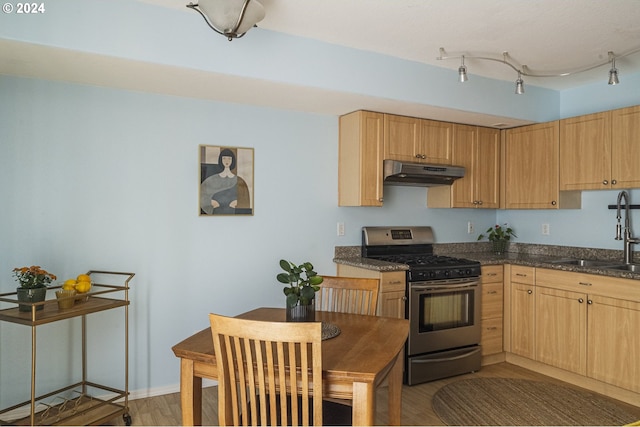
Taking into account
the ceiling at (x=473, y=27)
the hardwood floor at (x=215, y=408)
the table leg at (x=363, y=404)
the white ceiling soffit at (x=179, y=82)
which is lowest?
the hardwood floor at (x=215, y=408)

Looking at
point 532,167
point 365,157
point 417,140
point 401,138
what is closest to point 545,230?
point 532,167

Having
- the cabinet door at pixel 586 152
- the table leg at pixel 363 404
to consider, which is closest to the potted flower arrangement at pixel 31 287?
the table leg at pixel 363 404

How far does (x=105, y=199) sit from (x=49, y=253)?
474 mm

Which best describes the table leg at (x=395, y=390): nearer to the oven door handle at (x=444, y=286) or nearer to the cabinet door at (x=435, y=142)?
the oven door handle at (x=444, y=286)

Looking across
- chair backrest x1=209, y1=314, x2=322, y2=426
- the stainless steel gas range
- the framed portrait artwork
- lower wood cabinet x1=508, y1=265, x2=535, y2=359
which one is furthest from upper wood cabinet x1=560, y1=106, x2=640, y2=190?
chair backrest x1=209, y1=314, x2=322, y2=426

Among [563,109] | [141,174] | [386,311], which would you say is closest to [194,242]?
[141,174]

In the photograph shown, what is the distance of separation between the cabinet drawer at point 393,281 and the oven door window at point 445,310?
20cm

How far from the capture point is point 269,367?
1.51 metres

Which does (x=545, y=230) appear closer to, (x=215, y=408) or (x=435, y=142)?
(x=435, y=142)

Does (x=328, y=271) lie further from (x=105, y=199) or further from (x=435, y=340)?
(x=105, y=199)

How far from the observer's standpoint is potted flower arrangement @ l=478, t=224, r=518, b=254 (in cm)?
434

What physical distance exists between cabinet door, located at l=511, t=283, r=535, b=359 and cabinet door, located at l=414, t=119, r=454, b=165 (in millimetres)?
1268

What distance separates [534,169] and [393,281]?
1796mm

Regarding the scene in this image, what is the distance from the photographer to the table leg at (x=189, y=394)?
1.75 meters
